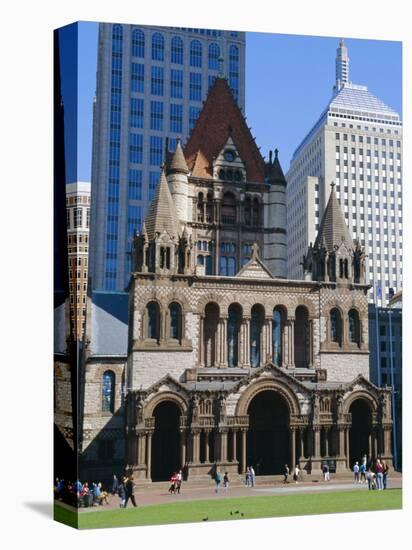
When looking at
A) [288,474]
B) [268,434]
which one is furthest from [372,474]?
[268,434]

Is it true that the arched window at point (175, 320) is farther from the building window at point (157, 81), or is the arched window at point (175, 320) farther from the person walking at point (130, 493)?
the building window at point (157, 81)

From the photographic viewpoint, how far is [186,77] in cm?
6162

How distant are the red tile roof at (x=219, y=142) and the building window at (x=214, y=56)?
315 cm

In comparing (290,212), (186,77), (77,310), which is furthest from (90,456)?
(186,77)

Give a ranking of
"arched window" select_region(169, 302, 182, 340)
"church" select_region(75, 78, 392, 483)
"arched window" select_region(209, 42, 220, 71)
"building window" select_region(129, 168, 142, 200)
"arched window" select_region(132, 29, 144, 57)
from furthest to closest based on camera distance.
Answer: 1. "arched window" select_region(209, 42, 220, 71)
2. "building window" select_region(129, 168, 142, 200)
3. "arched window" select_region(132, 29, 144, 57)
4. "arched window" select_region(169, 302, 182, 340)
5. "church" select_region(75, 78, 392, 483)

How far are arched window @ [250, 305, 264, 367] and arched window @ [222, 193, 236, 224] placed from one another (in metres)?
5.19

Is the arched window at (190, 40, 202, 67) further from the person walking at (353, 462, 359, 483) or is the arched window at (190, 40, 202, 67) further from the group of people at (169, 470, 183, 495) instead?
the person walking at (353, 462, 359, 483)

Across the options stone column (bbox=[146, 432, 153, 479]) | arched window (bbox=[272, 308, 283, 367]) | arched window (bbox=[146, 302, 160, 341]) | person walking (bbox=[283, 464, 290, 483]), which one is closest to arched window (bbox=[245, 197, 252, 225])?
arched window (bbox=[272, 308, 283, 367])

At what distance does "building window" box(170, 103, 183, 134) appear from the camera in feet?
171

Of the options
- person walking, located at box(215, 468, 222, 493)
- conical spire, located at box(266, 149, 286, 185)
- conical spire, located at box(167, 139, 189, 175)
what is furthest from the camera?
conical spire, located at box(167, 139, 189, 175)

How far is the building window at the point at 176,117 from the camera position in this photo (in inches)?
2047

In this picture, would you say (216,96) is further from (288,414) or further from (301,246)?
(288,414)

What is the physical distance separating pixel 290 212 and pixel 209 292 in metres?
6.34

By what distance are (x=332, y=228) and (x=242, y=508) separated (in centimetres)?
1525
